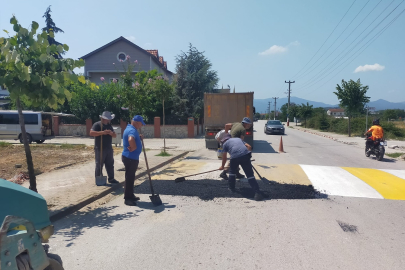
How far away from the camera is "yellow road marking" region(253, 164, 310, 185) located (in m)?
8.51

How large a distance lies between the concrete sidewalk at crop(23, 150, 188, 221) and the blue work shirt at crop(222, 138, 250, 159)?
9.22 ft

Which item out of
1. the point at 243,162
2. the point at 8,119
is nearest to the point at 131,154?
the point at 243,162

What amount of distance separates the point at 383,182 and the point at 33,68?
8.51 meters

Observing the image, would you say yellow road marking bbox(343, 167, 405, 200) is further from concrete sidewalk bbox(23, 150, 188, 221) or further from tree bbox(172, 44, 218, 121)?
tree bbox(172, 44, 218, 121)

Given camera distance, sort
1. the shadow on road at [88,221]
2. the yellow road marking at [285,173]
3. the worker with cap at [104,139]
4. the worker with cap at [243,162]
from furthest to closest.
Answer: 1. the yellow road marking at [285,173]
2. the worker with cap at [104,139]
3. the worker with cap at [243,162]
4. the shadow on road at [88,221]

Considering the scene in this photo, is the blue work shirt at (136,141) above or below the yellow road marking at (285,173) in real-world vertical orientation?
above

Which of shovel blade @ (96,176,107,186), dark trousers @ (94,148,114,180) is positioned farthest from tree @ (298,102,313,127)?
shovel blade @ (96,176,107,186)

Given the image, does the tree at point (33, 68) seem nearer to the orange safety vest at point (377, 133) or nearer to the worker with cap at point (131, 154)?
the worker with cap at point (131, 154)

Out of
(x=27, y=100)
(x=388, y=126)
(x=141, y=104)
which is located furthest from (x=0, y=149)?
(x=388, y=126)

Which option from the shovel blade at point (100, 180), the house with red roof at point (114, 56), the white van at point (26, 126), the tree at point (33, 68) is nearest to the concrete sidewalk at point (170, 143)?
the white van at point (26, 126)

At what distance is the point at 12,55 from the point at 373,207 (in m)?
6.73

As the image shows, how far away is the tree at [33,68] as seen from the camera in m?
4.95

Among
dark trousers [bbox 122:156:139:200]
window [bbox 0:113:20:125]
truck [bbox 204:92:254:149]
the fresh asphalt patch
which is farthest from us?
window [bbox 0:113:20:125]

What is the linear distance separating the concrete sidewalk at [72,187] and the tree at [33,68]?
1.98 metres
